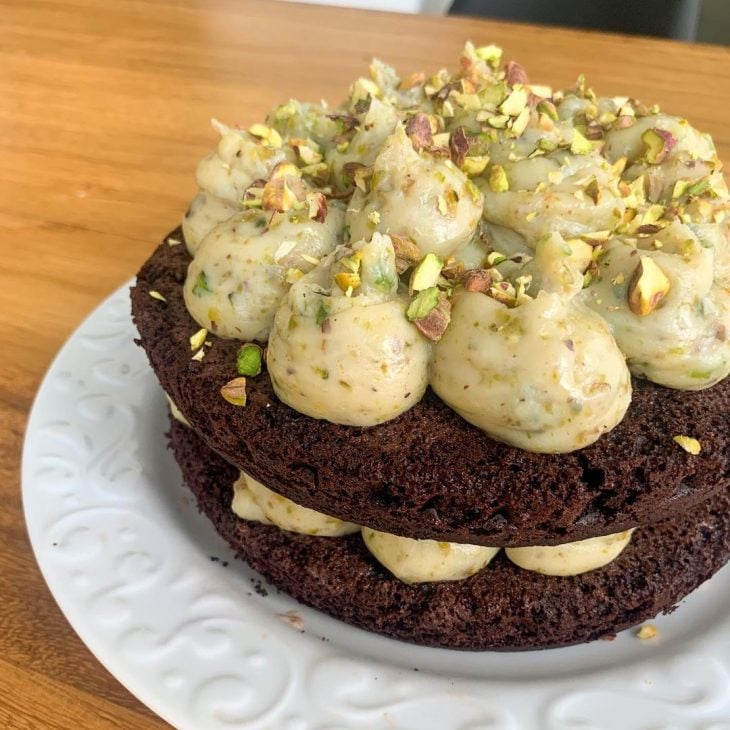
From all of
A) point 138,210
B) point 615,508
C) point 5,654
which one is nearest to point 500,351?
point 615,508

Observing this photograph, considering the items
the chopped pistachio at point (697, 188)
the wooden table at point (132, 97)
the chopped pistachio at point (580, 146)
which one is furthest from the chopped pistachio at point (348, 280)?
the wooden table at point (132, 97)

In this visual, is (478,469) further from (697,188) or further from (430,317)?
(697,188)

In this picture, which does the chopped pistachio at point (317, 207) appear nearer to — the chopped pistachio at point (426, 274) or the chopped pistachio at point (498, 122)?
the chopped pistachio at point (426, 274)

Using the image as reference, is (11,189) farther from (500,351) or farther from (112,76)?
(500,351)

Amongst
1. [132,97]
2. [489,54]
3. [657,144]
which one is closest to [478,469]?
[657,144]

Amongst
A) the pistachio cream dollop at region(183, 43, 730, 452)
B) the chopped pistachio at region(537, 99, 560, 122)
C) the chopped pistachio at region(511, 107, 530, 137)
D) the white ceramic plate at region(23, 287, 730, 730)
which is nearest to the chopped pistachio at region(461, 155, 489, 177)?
the pistachio cream dollop at region(183, 43, 730, 452)

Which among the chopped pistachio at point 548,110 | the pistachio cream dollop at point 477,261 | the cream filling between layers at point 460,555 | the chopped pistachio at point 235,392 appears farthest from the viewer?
the chopped pistachio at point 548,110
